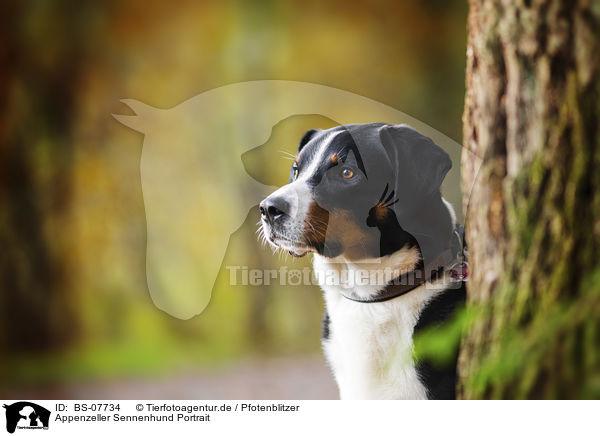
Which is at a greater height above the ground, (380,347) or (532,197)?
(532,197)

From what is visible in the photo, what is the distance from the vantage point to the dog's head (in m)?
1.43

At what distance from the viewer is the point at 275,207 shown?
1.41 metres

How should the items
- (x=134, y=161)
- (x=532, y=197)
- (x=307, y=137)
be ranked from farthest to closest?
1. (x=134, y=161)
2. (x=307, y=137)
3. (x=532, y=197)

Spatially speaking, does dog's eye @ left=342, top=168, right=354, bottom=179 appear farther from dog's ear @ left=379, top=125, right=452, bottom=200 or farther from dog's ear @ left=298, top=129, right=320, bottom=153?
dog's ear @ left=298, top=129, right=320, bottom=153

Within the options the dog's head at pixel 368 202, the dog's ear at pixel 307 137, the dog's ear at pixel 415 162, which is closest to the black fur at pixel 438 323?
the dog's head at pixel 368 202

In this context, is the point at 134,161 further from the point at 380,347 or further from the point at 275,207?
the point at 380,347

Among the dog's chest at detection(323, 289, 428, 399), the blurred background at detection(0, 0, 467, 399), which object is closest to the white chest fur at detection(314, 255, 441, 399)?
the dog's chest at detection(323, 289, 428, 399)

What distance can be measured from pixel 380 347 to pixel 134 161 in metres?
1.18

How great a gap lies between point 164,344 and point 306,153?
37.3 inches

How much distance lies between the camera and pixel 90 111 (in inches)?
78.0

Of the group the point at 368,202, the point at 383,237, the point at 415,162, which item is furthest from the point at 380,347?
the point at 415,162
